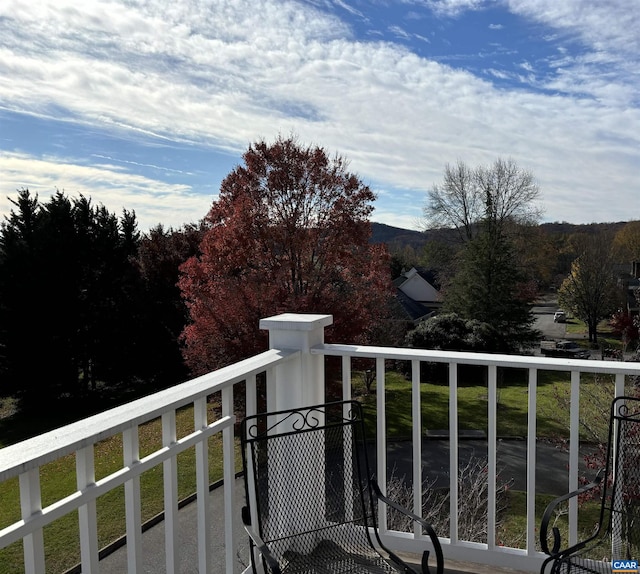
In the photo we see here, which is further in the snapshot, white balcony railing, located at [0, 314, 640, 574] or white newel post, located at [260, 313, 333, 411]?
white newel post, located at [260, 313, 333, 411]

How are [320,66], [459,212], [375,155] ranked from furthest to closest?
[459,212]
[375,155]
[320,66]

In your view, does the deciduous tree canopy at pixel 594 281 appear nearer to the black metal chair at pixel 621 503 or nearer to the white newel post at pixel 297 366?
the black metal chair at pixel 621 503

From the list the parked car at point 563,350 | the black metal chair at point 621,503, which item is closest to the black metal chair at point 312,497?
the black metal chair at point 621,503

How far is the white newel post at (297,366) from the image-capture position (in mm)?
2074

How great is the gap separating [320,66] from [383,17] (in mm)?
1473

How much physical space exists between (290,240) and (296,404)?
18.3ft

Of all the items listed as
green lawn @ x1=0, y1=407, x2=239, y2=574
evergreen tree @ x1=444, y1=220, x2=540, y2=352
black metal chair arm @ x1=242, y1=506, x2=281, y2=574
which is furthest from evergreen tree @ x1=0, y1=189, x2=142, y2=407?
black metal chair arm @ x1=242, y1=506, x2=281, y2=574

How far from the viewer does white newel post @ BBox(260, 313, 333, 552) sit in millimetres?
1878

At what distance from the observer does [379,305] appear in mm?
8375

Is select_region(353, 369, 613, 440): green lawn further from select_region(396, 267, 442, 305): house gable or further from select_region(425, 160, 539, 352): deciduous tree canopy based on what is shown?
select_region(396, 267, 442, 305): house gable

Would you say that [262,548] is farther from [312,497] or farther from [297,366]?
[297,366]

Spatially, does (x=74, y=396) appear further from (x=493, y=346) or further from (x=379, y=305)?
(x=493, y=346)

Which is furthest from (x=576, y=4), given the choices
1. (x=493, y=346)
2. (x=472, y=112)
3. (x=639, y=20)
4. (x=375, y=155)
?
(x=493, y=346)

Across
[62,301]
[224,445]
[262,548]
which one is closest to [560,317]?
[62,301]
